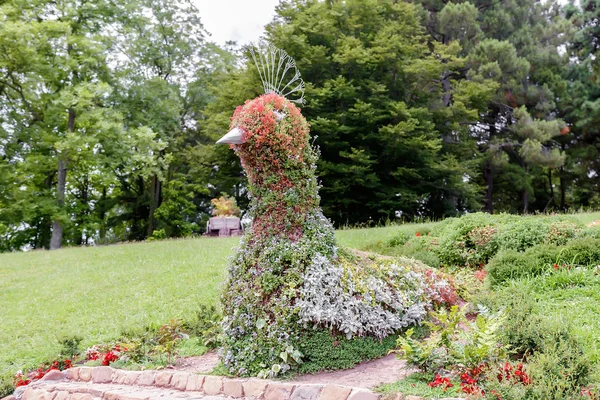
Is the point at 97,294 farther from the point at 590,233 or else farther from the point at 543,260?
the point at 590,233

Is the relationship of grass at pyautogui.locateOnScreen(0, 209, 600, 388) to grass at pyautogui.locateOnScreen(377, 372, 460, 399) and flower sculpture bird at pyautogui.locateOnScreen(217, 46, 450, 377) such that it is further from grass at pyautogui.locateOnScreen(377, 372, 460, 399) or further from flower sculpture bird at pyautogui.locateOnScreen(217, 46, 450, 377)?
grass at pyautogui.locateOnScreen(377, 372, 460, 399)

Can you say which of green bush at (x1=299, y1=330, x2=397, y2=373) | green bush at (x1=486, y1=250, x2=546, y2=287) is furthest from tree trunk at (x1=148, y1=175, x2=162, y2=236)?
green bush at (x1=299, y1=330, x2=397, y2=373)

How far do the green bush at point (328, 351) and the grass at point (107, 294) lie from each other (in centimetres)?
127

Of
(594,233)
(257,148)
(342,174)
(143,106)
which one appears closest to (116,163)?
(143,106)

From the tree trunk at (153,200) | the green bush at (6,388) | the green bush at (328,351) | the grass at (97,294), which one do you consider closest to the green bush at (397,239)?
the grass at (97,294)

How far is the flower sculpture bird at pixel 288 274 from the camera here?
13.0 feet

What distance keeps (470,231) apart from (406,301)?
3788mm

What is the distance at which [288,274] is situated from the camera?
13.4ft

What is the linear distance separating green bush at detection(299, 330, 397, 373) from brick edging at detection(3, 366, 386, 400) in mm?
393

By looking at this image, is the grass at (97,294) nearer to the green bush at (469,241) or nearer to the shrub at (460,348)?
the shrub at (460,348)

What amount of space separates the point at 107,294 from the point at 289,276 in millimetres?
4917

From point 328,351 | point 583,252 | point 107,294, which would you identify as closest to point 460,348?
point 328,351

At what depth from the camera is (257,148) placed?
4387 millimetres

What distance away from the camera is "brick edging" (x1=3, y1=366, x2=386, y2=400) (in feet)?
10.8
